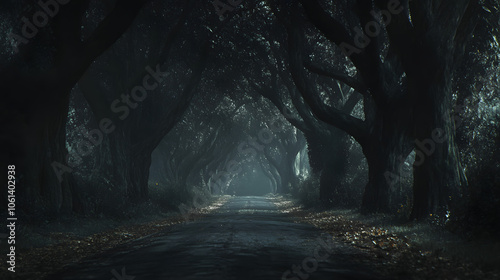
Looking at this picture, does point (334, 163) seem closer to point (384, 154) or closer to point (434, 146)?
point (384, 154)

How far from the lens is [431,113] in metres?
16.8

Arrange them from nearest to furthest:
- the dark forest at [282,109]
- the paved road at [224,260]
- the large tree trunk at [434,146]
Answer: the paved road at [224,260] → the dark forest at [282,109] → the large tree trunk at [434,146]

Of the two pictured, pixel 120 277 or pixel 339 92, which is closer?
pixel 120 277

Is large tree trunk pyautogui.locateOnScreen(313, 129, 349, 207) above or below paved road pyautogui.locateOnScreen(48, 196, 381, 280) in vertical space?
above

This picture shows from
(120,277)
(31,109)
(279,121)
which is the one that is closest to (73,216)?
(31,109)

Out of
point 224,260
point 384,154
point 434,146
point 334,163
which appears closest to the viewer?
point 224,260

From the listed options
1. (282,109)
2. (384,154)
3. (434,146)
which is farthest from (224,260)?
(282,109)

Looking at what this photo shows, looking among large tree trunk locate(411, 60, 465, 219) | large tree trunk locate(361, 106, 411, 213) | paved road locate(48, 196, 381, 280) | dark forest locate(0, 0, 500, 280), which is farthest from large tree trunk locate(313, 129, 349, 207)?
paved road locate(48, 196, 381, 280)

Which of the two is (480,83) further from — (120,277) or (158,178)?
(158,178)

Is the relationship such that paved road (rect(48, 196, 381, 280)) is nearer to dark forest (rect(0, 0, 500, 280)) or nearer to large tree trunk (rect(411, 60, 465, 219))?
dark forest (rect(0, 0, 500, 280))

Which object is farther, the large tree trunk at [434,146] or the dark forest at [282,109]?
the large tree trunk at [434,146]

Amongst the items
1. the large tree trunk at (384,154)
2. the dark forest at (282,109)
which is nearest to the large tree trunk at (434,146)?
the dark forest at (282,109)

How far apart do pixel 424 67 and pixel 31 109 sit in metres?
10.9

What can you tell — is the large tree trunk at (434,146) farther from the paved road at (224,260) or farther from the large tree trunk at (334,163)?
the large tree trunk at (334,163)
